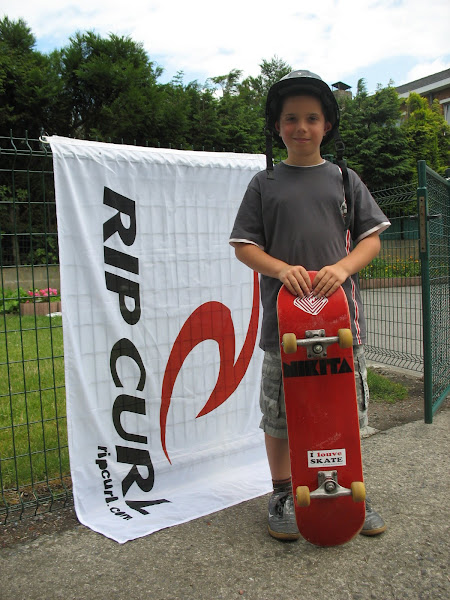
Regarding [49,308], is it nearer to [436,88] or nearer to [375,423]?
[375,423]

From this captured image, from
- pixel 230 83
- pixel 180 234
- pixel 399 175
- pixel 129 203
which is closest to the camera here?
pixel 129 203

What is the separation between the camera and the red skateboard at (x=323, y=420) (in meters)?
1.89

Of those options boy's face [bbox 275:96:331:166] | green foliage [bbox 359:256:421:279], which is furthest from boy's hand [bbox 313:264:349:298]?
green foliage [bbox 359:256:421:279]

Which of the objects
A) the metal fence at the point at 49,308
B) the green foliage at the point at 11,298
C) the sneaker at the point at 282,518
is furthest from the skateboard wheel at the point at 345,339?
the green foliage at the point at 11,298

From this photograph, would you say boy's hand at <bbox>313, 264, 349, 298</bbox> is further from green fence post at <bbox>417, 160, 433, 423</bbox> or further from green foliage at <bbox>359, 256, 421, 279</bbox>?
green foliage at <bbox>359, 256, 421, 279</bbox>

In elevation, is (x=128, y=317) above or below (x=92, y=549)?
above

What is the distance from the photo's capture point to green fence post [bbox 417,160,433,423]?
350 cm

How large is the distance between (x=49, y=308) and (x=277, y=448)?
1337 mm

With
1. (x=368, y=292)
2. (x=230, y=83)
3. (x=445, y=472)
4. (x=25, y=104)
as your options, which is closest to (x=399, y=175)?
(x=230, y=83)

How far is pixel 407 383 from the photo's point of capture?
488 centimetres

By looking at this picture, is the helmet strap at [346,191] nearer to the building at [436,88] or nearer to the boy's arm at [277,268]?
the boy's arm at [277,268]

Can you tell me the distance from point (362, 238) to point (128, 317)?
1.24 metres

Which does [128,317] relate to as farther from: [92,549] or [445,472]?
[445,472]

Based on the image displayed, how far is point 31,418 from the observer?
397 cm
